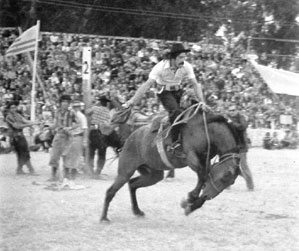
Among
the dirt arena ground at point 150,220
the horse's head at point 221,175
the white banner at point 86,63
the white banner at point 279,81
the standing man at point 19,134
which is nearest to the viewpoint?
the dirt arena ground at point 150,220

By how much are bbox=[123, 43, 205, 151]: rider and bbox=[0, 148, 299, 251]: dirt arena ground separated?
1.27 metres

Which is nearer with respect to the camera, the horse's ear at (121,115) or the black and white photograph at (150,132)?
the black and white photograph at (150,132)

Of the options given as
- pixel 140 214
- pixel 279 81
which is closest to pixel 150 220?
pixel 140 214

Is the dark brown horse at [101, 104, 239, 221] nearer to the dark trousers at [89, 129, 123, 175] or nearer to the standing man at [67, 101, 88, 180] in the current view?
the standing man at [67, 101, 88, 180]

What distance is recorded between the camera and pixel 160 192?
11875 millimetres

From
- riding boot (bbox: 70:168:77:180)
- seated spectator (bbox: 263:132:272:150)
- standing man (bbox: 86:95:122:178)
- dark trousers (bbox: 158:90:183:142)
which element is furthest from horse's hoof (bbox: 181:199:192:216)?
seated spectator (bbox: 263:132:272:150)

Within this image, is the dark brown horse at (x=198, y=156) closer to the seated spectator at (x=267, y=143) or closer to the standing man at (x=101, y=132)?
the standing man at (x=101, y=132)

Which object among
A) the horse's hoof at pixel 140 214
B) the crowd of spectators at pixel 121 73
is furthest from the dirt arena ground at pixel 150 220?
the crowd of spectators at pixel 121 73

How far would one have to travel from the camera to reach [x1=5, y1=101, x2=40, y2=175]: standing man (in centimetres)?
1463

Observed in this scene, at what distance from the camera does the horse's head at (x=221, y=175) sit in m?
8.00

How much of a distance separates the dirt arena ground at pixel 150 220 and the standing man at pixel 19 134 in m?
1.13

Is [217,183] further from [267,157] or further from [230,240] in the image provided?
A: [267,157]

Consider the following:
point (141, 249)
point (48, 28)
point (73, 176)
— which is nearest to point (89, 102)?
point (73, 176)

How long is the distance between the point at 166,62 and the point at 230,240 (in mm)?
2708
